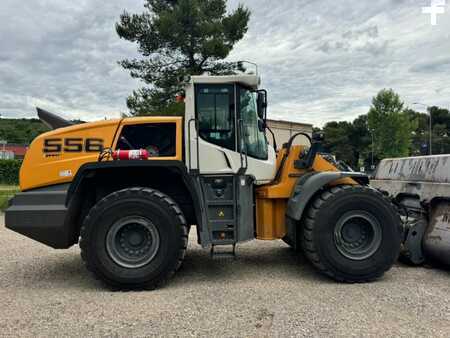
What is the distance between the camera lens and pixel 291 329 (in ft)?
12.1

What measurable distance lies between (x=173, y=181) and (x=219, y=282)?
58.1 inches

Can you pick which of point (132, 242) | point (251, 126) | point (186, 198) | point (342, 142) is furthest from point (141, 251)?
point (342, 142)

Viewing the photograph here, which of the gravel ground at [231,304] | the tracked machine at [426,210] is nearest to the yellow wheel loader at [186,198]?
the gravel ground at [231,304]

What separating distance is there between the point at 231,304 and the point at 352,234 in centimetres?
195

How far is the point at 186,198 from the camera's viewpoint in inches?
220

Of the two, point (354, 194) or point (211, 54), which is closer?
point (354, 194)

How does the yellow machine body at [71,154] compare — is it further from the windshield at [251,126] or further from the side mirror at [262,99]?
the side mirror at [262,99]

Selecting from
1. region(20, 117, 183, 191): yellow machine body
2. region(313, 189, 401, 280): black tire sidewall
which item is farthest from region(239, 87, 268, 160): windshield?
region(313, 189, 401, 280): black tire sidewall

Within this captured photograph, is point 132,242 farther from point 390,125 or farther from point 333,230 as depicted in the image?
point 390,125

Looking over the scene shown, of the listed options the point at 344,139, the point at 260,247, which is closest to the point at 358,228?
the point at 260,247

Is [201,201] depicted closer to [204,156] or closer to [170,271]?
[204,156]

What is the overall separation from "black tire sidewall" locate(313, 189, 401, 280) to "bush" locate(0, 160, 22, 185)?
32598 millimetres

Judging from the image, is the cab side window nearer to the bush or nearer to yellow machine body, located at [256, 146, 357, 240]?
yellow machine body, located at [256, 146, 357, 240]

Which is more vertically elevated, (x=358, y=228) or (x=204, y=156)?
(x=204, y=156)
